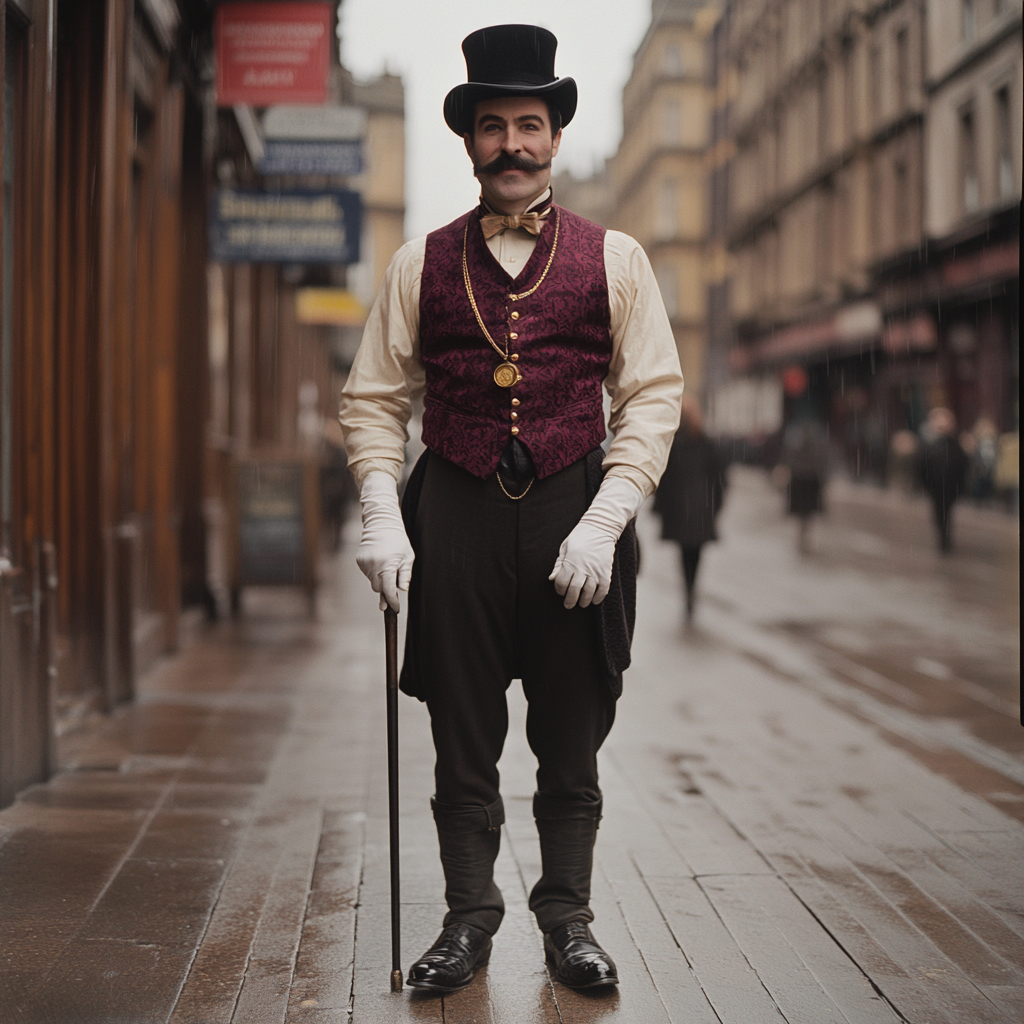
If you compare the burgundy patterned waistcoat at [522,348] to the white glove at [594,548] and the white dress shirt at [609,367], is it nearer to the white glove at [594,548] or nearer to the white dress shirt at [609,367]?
the white dress shirt at [609,367]

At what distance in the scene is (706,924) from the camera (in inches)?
146

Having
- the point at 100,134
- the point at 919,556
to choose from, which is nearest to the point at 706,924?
the point at 100,134

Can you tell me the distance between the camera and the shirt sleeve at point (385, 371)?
131 inches

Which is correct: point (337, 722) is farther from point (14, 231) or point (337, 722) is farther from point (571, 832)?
point (571, 832)

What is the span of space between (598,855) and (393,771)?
1.35m

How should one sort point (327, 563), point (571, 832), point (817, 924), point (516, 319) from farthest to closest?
1. point (327, 563)
2. point (817, 924)
3. point (571, 832)
4. point (516, 319)

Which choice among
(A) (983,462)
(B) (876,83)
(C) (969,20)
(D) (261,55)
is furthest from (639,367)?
(B) (876,83)

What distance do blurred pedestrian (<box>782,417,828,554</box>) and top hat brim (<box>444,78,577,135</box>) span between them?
562 inches

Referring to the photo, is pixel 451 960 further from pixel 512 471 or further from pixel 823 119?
pixel 823 119

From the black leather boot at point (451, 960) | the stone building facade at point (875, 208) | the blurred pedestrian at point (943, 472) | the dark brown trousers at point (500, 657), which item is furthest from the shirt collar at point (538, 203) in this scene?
the stone building facade at point (875, 208)

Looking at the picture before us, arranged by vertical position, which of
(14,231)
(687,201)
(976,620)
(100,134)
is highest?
(687,201)

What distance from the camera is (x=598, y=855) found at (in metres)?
4.36

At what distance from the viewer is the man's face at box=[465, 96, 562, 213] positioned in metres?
3.21

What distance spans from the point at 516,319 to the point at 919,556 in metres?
14.4
